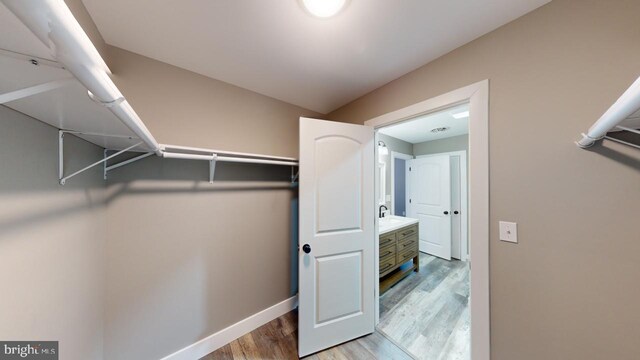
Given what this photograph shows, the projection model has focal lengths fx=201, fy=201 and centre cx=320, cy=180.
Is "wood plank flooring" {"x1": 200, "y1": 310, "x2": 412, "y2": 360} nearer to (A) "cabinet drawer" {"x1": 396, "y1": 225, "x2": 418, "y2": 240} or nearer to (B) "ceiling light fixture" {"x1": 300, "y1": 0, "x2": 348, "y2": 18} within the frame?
(A) "cabinet drawer" {"x1": 396, "y1": 225, "x2": 418, "y2": 240}

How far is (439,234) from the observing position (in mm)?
3854

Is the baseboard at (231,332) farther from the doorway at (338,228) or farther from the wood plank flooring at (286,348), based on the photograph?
the doorway at (338,228)

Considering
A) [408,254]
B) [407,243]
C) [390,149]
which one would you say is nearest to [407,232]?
[407,243]

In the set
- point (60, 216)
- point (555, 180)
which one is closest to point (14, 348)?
point (60, 216)

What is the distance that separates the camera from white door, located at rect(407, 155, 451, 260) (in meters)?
3.78

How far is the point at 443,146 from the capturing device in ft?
13.0

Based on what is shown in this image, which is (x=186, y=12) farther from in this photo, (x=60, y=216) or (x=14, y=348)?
(x=14, y=348)

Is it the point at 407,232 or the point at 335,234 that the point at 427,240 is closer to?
the point at 407,232

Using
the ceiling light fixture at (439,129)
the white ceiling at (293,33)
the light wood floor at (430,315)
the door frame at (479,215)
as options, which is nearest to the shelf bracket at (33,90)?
the white ceiling at (293,33)

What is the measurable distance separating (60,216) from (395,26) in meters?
1.92

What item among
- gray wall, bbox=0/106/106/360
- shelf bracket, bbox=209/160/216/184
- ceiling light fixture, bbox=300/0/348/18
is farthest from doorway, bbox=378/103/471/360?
gray wall, bbox=0/106/106/360

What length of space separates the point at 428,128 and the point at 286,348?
353 centimetres

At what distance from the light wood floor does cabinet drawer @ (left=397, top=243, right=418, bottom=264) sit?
0.95 ft

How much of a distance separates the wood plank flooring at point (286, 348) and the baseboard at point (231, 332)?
0.04 metres
